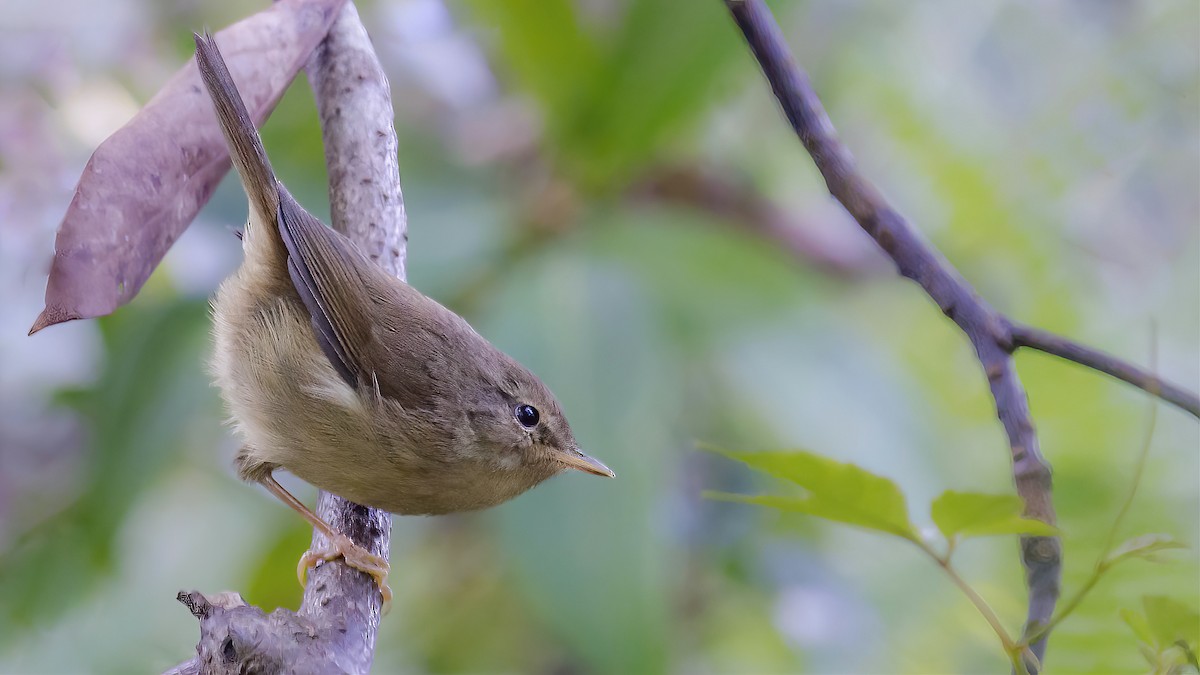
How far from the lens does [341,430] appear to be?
2322 mm

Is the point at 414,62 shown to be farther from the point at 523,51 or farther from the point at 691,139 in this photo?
the point at 691,139

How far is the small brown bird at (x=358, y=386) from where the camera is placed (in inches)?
91.0

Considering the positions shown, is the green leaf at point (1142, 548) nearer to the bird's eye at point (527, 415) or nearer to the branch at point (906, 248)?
the branch at point (906, 248)

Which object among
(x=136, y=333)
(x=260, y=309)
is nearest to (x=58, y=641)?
(x=136, y=333)

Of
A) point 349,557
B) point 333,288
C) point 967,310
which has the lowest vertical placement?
point 349,557

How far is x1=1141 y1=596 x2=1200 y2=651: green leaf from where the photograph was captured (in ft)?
3.65

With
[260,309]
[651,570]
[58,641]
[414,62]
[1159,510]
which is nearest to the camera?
[1159,510]

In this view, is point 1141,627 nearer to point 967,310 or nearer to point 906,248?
point 967,310

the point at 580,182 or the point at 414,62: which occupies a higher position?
the point at 414,62

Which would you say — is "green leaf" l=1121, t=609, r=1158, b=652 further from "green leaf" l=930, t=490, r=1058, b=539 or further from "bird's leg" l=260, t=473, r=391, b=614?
"bird's leg" l=260, t=473, r=391, b=614

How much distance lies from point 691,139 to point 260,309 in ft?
8.48

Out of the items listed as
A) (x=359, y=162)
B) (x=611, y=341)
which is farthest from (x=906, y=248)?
(x=611, y=341)

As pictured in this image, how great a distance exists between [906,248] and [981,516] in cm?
39

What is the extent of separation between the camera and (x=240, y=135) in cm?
225
